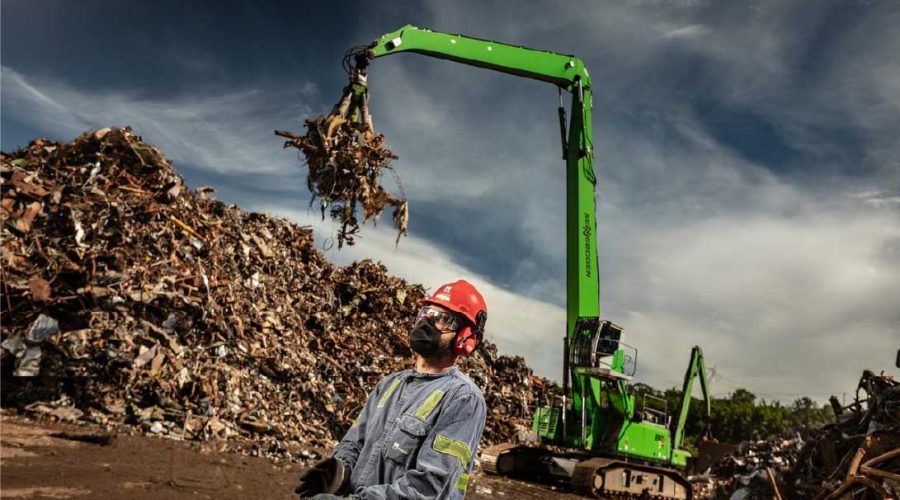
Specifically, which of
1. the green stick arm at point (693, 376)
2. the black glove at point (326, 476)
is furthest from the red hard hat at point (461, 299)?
the green stick arm at point (693, 376)

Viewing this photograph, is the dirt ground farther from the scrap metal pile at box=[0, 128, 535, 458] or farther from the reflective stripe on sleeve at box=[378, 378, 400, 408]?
the reflective stripe on sleeve at box=[378, 378, 400, 408]

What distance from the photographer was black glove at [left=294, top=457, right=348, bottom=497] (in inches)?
99.0

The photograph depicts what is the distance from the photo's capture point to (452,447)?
2.30m

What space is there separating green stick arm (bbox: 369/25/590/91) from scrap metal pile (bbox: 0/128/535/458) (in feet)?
20.5

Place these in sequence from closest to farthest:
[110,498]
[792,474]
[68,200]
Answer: [792,474] → [110,498] → [68,200]

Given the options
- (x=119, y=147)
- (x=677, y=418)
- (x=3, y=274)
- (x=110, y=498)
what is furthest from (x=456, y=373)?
(x=119, y=147)

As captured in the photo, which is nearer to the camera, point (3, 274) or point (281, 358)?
point (3, 274)

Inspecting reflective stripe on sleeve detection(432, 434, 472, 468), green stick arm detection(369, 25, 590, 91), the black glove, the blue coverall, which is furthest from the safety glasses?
green stick arm detection(369, 25, 590, 91)

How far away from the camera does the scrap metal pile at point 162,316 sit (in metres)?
9.53

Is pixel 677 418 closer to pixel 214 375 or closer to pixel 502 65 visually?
pixel 502 65

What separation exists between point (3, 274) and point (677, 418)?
45.1 ft

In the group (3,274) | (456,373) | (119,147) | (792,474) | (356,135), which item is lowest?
(792,474)

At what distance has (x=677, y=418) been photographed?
13812 millimetres

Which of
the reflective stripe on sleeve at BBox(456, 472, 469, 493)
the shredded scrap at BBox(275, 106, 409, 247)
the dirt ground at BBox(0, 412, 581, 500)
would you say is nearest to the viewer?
the reflective stripe on sleeve at BBox(456, 472, 469, 493)
